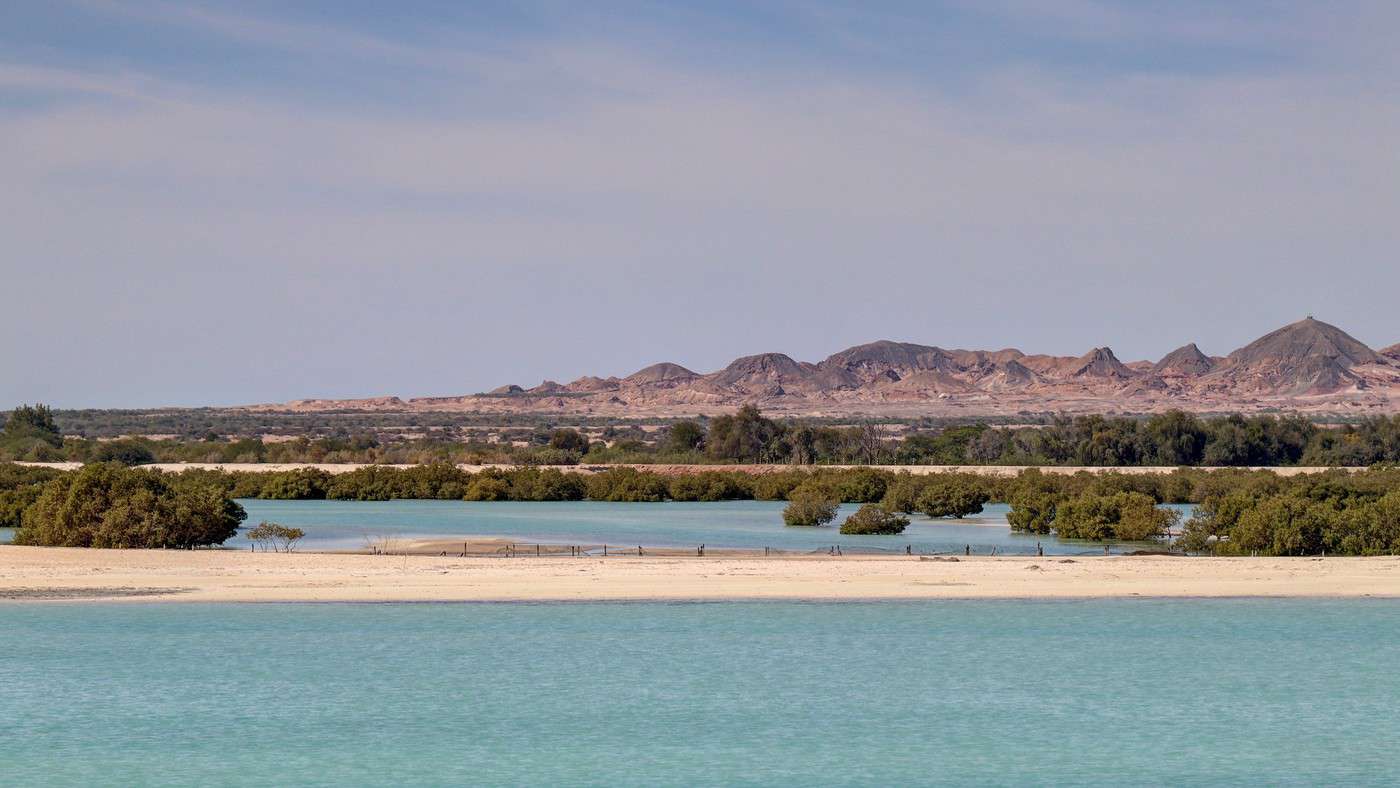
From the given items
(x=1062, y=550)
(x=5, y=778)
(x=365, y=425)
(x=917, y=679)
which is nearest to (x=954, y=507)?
(x=1062, y=550)

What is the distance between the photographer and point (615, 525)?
5066 centimetres

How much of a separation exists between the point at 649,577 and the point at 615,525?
18.1 meters

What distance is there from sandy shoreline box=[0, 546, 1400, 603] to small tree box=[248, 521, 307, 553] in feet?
8.33

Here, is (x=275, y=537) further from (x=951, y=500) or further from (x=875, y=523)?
(x=951, y=500)

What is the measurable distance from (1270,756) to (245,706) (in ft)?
40.0

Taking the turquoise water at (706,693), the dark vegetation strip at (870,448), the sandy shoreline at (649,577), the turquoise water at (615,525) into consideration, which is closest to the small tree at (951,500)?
the turquoise water at (615,525)

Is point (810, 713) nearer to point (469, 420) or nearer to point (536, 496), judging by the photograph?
point (536, 496)

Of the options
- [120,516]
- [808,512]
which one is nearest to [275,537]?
[120,516]

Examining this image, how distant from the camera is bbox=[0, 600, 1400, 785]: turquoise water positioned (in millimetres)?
17891

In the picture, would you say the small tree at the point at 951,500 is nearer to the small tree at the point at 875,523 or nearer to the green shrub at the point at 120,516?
the small tree at the point at 875,523

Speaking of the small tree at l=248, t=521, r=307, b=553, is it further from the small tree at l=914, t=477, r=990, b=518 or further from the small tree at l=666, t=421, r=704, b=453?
the small tree at l=666, t=421, r=704, b=453

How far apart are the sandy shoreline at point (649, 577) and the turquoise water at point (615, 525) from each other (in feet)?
16.0

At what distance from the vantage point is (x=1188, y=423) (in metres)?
86.6

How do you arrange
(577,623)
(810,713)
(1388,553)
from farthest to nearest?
(1388,553) → (577,623) → (810,713)
